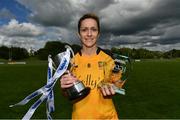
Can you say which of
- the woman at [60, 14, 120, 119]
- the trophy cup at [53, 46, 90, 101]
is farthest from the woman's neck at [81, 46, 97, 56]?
the trophy cup at [53, 46, 90, 101]

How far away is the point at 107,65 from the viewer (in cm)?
343

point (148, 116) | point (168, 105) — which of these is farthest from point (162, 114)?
point (168, 105)

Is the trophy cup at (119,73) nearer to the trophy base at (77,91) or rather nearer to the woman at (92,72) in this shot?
the woman at (92,72)

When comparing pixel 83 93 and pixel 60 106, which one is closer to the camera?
pixel 83 93

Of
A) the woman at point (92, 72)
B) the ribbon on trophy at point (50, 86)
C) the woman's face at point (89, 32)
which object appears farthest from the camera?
the woman's face at point (89, 32)

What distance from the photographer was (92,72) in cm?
342

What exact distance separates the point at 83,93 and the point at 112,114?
373 millimetres

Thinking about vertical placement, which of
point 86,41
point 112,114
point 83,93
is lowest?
point 112,114

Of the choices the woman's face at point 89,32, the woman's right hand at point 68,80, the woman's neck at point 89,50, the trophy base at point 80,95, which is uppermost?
the woman's face at point 89,32

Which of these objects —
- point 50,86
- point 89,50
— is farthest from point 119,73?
point 50,86

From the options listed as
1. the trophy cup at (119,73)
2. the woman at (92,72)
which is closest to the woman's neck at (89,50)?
the woman at (92,72)

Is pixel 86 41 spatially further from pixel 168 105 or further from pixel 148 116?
pixel 168 105

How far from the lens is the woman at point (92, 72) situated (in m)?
3.30

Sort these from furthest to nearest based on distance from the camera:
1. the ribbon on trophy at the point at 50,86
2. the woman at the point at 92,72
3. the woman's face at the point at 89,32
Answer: the woman's face at the point at 89,32 < the woman at the point at 92,72 < the ribbon on trophy at the point at 50,86
